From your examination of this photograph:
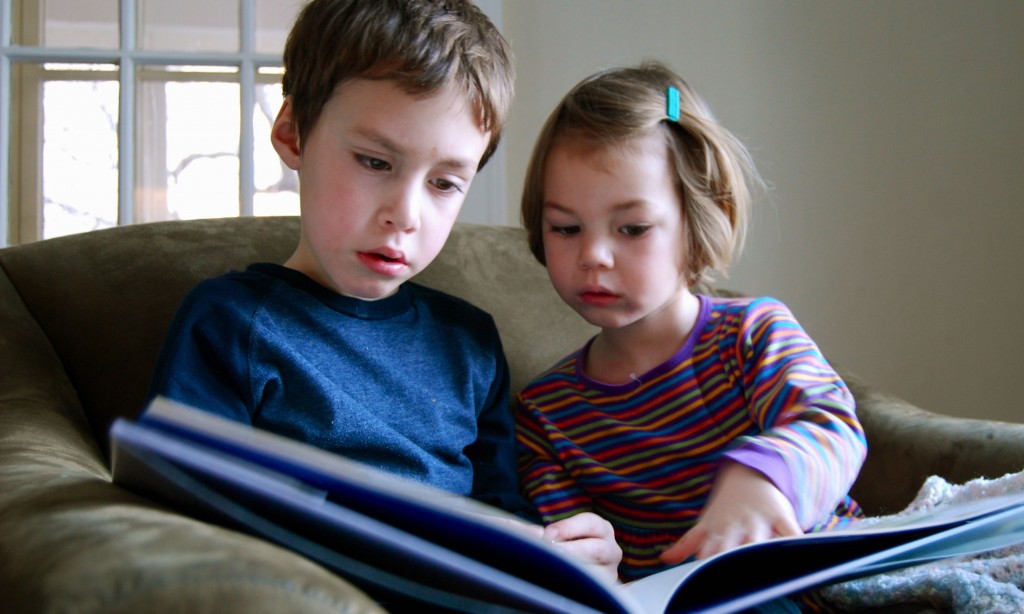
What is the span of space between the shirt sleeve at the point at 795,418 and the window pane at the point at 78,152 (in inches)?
57.2

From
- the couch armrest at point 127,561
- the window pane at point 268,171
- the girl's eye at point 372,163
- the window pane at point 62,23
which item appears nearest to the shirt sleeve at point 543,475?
the girl's eye at point 372,163

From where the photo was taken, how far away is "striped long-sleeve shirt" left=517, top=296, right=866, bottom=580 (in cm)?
116

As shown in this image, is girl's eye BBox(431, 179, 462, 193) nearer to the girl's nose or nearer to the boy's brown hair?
the boy's brown hair

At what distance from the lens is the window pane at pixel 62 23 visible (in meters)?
2.03

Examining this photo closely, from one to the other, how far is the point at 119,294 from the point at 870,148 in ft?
5.32

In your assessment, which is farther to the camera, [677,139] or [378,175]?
[677,139]

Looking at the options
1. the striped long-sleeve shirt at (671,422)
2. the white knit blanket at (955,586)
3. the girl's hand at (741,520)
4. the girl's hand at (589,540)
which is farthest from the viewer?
the striped long-sleeve shirt at (671,422)

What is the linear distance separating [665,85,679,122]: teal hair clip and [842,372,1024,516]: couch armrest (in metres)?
0.52

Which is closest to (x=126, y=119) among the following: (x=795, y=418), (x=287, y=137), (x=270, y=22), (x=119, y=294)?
(x=270, y=22)

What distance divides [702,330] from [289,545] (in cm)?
82

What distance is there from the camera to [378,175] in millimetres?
1057

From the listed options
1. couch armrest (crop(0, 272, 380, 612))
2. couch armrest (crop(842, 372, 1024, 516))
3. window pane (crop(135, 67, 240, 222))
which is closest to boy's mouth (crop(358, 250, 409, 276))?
couch armrest (crop(0, 272, 380, 612))

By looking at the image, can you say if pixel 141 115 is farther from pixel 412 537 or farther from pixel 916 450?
pixel 412 537

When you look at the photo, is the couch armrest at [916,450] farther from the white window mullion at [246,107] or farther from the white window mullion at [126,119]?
the white window mullion at [126,119]
